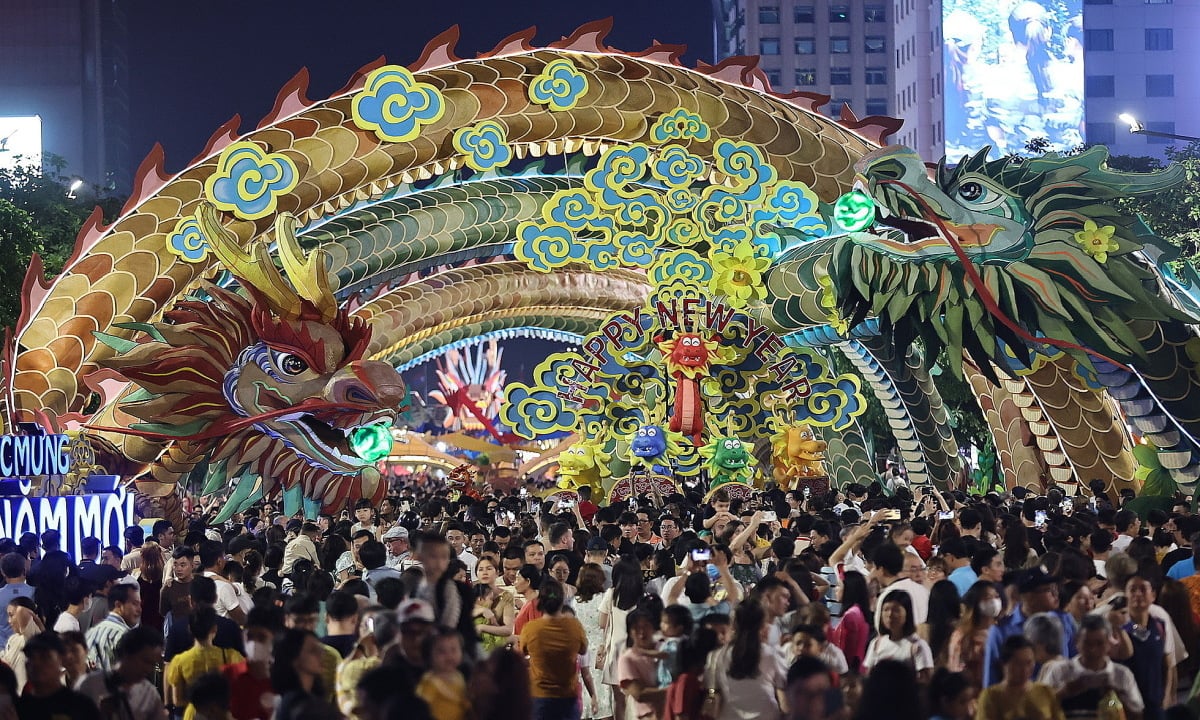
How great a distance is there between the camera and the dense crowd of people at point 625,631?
6062mm

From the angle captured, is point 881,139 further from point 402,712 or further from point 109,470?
point 402,712

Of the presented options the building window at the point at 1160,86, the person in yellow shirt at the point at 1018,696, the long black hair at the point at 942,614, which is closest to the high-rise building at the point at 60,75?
the building window at the point at 1160,86

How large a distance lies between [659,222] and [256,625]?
44.1 ft

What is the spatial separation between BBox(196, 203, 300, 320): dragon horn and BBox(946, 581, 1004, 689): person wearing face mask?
9827 millimetres

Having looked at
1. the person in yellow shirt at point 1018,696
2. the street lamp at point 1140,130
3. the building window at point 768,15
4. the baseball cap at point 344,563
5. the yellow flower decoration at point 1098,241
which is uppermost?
the building window at point 768,15

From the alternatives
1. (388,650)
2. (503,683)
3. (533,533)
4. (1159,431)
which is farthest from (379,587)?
(1159,431)

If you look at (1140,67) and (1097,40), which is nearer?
(1140,67)

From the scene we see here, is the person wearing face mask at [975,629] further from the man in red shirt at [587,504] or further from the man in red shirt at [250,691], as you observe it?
the man in red shirt at [587,504]

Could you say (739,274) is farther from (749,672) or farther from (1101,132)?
(1101,132)

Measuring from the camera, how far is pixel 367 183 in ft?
66.2

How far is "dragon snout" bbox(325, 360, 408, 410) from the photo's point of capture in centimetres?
1627

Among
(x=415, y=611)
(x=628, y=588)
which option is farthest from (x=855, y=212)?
(x=415, y=611)

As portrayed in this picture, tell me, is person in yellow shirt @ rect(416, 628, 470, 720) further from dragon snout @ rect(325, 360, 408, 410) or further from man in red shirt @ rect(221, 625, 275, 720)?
dragon snout @ rect(325, 360, 408, 410)

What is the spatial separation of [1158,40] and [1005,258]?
2104 inches
